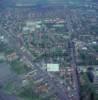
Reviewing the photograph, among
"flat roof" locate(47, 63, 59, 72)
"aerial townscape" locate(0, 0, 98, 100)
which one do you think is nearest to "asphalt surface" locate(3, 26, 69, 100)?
"aerial townscape" locate(0, 0, 98, 100)

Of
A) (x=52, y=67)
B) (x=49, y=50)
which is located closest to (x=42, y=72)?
(x=52, y=67)

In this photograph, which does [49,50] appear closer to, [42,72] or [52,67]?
[52,67]

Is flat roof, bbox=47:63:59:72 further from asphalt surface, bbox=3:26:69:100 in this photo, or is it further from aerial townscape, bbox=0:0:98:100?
asphalt surface, bbox=3:26:69:100

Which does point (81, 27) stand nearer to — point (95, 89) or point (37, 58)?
point (37, 58)

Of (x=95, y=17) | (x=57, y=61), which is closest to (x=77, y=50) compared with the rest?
(x=57, y=61)

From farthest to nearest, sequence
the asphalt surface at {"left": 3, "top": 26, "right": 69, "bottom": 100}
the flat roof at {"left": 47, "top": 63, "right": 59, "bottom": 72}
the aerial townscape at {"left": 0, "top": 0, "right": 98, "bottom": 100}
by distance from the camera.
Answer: the flat roof at {"left": 47, "top": 63, "right": 59, "bottom": 72}, the aerial townscape at {"left": 0, "top": 0, "right": 98, "bottom": 100}, the asphalt surface at {"left": 3, "top": 26, "right": 69, "bottom": 100}

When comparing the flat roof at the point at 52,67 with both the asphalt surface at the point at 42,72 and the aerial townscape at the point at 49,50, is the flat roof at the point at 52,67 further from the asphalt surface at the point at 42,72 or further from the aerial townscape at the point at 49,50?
the asphalt surface at the point at 42,72

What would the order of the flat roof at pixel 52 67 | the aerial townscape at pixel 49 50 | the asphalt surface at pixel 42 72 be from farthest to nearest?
the flat roof at pixel 52 67 → the aerial townscape at pixel 49 50 → the asphalt surface at pixel 42 72

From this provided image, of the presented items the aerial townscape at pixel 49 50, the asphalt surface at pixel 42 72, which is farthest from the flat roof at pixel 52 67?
the asphalt surface at pixel 42 72
